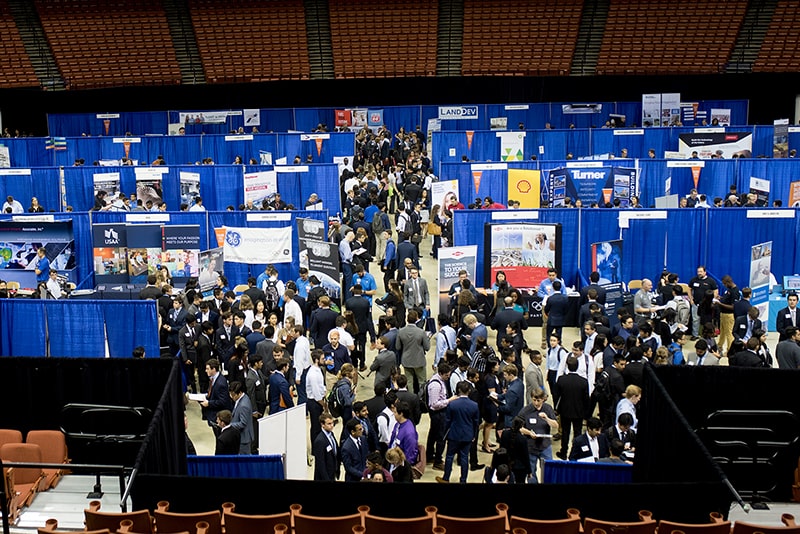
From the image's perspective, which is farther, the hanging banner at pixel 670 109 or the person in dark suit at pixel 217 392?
the hanging banner at pixel 670 109

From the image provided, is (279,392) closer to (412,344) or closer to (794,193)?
(412,344)

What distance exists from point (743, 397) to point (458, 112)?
76.2ft

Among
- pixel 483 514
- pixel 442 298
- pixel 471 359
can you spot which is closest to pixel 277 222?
pixel 442 298

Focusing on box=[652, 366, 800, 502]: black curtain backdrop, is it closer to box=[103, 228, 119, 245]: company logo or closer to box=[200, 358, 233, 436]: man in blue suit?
box=[200, 358, 233, 436]: man in blue suit

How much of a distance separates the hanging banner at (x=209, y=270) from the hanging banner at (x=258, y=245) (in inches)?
45.5

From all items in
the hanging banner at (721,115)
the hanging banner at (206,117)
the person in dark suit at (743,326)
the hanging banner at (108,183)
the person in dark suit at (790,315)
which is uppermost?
the hanging banner at (206,117)

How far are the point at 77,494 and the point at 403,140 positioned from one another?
21.8m

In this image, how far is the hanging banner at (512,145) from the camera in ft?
85.0

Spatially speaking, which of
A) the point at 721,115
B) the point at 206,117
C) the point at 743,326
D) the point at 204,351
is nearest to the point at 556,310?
the point at 743,326

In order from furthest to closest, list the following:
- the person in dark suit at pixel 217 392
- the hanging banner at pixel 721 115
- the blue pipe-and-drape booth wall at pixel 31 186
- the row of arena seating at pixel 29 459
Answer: the hanging banner at pixel 721 115 → the blue pipe-and-drape booth wall at pixel 31 186 → the person in dark suit at pixel 217 392 → the row of arena seating at pixel 29 459

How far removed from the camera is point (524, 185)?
21406 mm

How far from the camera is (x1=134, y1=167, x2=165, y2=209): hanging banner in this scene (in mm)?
21906

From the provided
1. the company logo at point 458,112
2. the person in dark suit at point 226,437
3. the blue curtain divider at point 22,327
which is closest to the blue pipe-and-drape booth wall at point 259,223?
the blue curtain divider at point 22,327

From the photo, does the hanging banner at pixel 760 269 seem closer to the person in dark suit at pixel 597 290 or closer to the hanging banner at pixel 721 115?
the person in dark suit at pixel 597 290
